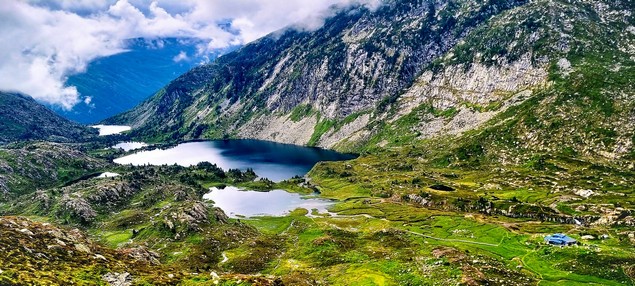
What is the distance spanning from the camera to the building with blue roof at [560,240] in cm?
12800

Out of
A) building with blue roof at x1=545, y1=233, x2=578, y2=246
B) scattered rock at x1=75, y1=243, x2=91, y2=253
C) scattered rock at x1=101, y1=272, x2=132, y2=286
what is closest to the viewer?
scattered rock at x1=101, y1=272, x2=132, y2=286

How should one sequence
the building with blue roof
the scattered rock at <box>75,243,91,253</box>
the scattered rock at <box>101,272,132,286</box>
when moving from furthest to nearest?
the building with blue roof
the scattered rock at <box>75,243,91,253</box>
the scattered rock at <box>101,272,132,286</box>

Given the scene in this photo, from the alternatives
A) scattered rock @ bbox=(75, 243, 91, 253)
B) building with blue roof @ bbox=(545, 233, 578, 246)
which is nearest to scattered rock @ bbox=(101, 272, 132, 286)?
scattered rock @ bbox=(75, 243, 91, 253)

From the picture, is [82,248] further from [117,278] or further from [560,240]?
[560,240]

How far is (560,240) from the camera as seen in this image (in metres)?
130

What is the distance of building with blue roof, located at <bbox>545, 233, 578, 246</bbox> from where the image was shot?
128 m

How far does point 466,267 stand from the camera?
9150 centimetres

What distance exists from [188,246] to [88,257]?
3512 inches

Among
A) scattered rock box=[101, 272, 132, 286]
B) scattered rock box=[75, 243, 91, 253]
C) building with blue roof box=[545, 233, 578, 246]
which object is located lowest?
building with blue roof box=[545, 233, 578, 246]

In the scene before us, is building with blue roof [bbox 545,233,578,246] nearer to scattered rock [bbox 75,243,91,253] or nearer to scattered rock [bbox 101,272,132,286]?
scattered rock [bbox 101,272,132,286]

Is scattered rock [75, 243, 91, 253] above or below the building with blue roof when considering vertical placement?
above

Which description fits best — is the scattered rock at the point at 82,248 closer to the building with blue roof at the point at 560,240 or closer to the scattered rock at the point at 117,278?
the scattered rock at the point at 117,278

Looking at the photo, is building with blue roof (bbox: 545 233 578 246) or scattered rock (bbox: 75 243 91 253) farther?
building with blue roof (bbox: 545 233 578 246)

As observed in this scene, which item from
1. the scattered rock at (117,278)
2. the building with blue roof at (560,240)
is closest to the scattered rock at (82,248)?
the scattered rock at (117,278)
